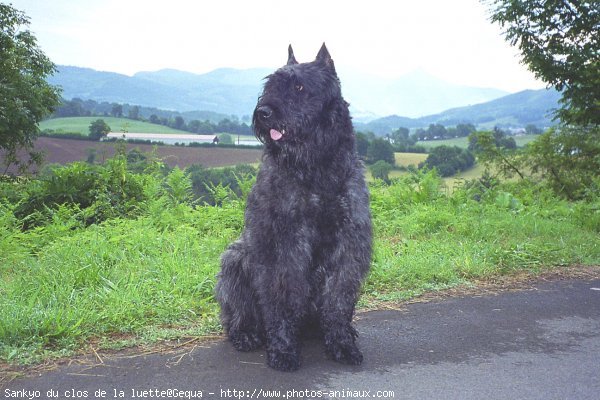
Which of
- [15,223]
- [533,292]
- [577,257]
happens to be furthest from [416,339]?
[15,223]

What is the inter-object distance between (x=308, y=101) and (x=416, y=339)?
7.63ft

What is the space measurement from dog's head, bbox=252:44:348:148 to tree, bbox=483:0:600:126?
12.6 metres

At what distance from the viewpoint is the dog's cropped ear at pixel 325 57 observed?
4230 millimetres

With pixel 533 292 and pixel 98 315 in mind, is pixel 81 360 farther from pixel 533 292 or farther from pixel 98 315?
pixel 533 292

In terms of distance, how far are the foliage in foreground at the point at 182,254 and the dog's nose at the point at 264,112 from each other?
2092 millimetres

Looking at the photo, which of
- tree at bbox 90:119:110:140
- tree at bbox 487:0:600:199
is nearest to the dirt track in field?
tree at bbox 90:119:110:140

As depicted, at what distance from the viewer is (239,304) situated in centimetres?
450

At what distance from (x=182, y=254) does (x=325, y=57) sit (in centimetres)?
367

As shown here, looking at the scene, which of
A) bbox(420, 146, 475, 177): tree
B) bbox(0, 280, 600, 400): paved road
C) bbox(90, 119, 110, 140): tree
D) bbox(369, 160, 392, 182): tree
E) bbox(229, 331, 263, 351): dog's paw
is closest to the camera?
bbox(0, 280, 600, 400): paved road

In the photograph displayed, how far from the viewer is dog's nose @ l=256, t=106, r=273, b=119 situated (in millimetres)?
3875

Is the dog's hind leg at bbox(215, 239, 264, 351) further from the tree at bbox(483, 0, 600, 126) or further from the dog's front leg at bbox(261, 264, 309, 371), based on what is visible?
the tree at bbox(483, 0, 600, 126)

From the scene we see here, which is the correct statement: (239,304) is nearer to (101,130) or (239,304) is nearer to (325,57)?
(325,57)

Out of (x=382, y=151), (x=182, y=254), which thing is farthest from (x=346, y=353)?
Result: (x=382, y=151)

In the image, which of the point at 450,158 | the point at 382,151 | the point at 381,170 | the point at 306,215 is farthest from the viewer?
the point at 450,158
